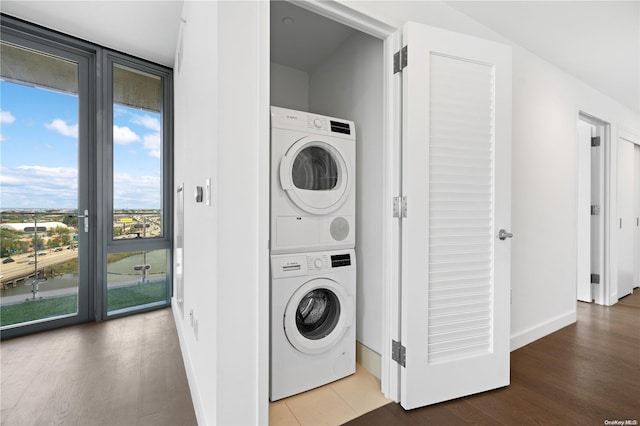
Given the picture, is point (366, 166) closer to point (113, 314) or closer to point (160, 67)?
point (160, 67)

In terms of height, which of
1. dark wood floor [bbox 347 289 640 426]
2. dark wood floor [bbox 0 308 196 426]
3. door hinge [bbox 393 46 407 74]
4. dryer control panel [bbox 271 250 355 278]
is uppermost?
door hinge [bbox 393 46 407 74]

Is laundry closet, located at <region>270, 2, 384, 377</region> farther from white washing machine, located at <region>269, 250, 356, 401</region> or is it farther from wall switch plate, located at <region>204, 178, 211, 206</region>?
wall switch plate, located at <region>204, 178, 211, 206</region>

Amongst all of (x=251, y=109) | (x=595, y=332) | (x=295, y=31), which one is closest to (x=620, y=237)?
(x=595, y=332)

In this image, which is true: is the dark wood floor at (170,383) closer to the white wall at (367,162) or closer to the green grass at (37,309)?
the green grass at (37,309)

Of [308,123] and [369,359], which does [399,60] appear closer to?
[308,123]

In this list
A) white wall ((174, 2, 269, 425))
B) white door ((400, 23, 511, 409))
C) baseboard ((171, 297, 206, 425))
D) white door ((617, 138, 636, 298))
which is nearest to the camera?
white wall ((174, 2, 269, 425))

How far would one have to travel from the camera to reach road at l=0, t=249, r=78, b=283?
8.25 ft

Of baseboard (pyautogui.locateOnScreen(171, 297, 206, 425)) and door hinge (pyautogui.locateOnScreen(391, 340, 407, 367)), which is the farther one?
door hinge (pyautogui.locateOnScreen(391, 340, 407, 367))

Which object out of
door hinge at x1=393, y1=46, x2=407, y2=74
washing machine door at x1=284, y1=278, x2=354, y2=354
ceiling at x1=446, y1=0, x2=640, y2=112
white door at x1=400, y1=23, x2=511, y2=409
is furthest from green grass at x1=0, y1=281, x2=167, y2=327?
ceiling at x1=446, y1=0, x2=640, y2=112

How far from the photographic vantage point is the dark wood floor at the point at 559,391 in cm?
156

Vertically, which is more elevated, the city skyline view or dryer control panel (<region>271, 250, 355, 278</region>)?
the city skyline view

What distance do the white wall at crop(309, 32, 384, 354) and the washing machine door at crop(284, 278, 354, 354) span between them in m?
0.20

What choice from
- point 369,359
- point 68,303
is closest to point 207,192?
point 369,359

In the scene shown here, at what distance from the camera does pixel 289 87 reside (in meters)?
2.85
